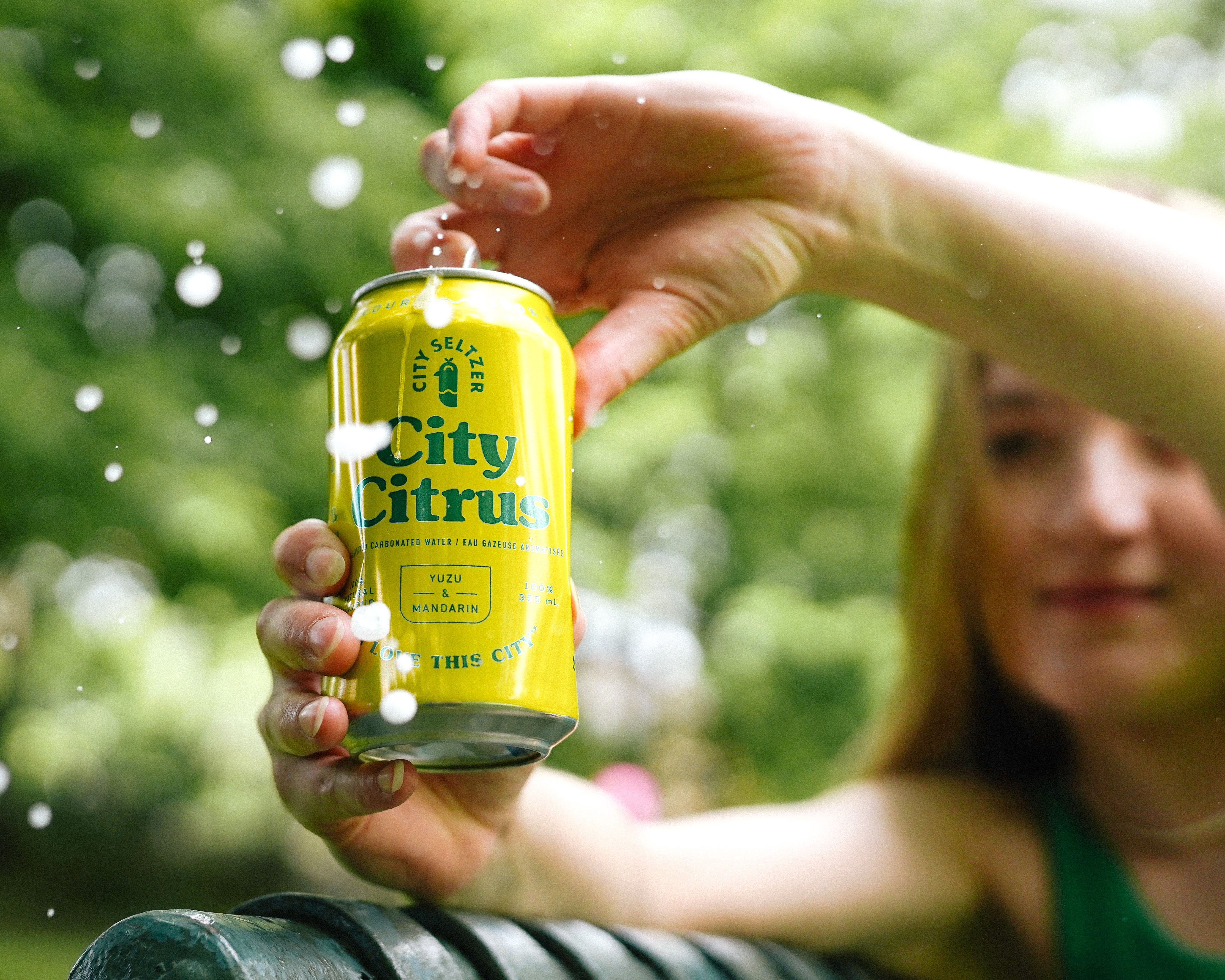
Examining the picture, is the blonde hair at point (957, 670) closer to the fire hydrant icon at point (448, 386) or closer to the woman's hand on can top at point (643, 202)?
the woman's hand on can top at point (643, 202)

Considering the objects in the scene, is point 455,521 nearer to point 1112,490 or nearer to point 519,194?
point 519,194

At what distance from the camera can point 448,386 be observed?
0.66m

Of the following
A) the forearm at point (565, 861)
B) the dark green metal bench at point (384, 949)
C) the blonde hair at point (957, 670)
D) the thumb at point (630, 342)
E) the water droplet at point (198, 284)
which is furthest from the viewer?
the water droplet at point (198, 284)

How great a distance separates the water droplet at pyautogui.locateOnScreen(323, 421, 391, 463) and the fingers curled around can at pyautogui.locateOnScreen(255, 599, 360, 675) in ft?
0.31

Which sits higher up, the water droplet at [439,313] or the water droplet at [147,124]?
the water droplet at [147,124]

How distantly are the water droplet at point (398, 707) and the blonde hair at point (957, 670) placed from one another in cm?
98

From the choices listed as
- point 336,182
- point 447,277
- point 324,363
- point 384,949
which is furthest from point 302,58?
point 384,949

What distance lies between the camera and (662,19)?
2.39 meters

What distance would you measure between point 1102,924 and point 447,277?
3.82ft

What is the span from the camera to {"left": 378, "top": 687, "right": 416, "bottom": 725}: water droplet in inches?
24.7

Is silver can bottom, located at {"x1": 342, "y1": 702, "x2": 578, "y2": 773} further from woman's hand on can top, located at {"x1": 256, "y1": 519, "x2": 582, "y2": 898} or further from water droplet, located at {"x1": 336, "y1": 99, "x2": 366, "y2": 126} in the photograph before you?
water droplet, located at {"x1": 336, "y1": 99, "x2": 366, "y2": 126}

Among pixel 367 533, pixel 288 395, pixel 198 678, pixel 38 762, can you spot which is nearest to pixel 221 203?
pixel 288 395

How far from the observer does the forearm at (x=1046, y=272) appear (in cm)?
98

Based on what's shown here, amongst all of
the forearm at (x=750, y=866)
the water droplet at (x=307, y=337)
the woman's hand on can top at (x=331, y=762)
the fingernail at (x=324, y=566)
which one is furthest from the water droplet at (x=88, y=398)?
the fingernail at (x=324, y=566)
